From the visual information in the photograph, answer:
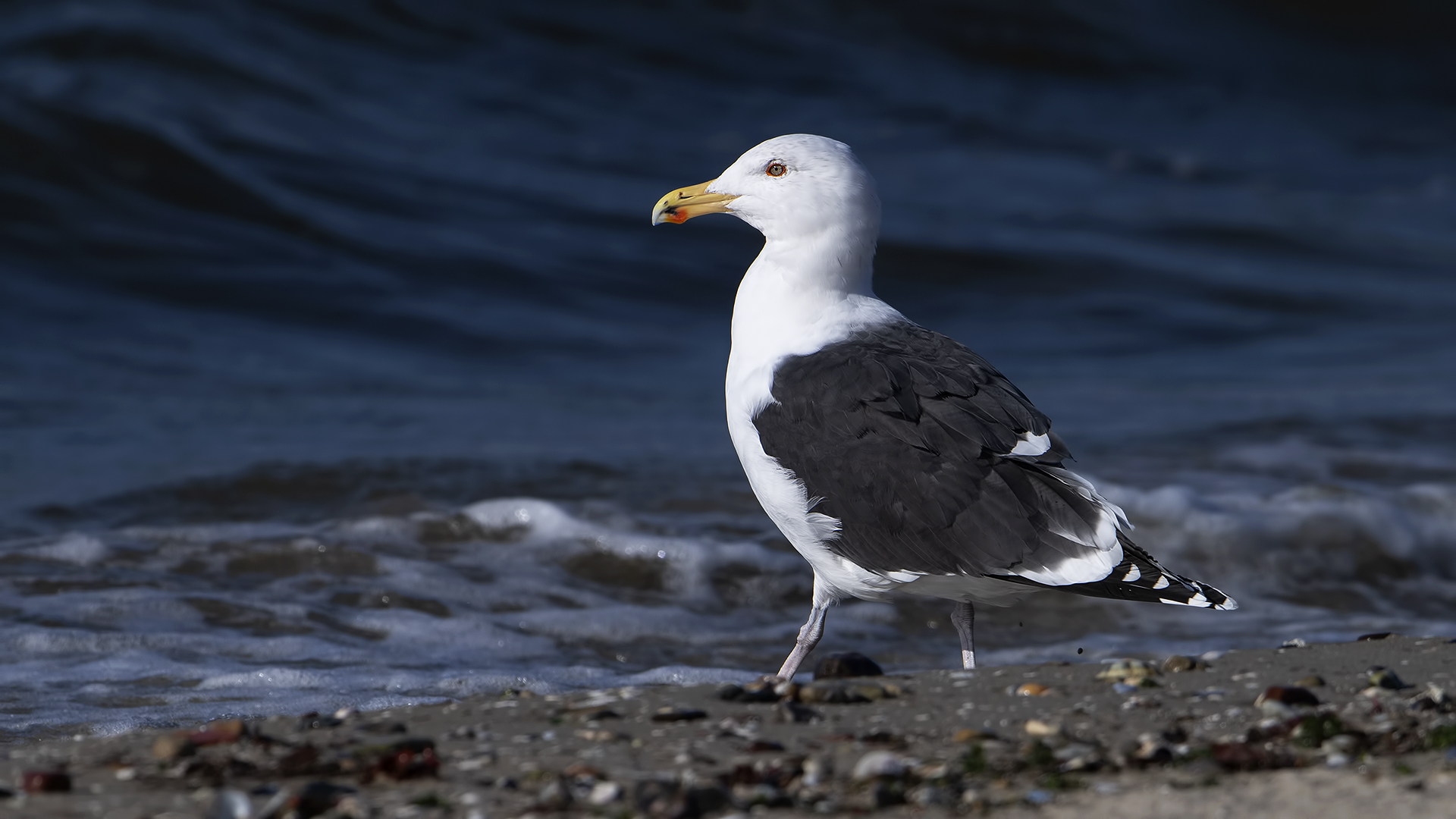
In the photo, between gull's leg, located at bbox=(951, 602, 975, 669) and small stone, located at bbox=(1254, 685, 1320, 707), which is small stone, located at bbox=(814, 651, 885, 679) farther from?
small stone, located at bbox=(1254, 685, 1320, 707)

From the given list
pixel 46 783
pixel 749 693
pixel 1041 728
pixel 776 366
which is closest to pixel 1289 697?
pixel 1041 728

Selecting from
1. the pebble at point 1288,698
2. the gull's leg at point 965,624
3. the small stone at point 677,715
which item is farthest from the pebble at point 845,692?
the pebble at point 1288,698

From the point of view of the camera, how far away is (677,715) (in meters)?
3.83

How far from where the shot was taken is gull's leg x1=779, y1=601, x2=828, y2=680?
4.76 meters

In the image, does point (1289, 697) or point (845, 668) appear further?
point (845, 668)

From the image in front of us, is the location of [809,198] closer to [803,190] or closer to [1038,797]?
[803,190]

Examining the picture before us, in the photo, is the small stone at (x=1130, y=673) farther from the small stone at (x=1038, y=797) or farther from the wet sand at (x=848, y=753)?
the small stone at (x=1038, y=797)

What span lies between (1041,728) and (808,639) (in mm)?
1254

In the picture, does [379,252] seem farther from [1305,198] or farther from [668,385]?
[1305,198]

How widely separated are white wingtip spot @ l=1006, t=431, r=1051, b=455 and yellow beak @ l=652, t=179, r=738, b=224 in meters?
1.51

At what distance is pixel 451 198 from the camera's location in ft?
51.5

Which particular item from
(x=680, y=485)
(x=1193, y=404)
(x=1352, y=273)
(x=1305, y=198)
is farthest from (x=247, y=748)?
(x=1305, y=198)

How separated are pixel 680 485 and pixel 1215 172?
14422mm

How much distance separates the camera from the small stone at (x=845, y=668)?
443 centimetres
